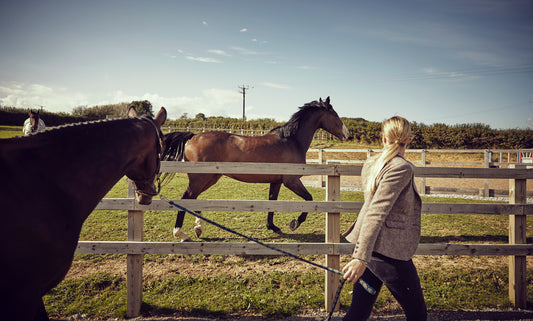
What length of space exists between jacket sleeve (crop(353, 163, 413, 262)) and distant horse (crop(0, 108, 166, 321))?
6.21 feet

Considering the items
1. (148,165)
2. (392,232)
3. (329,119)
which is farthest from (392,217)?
(329,119)

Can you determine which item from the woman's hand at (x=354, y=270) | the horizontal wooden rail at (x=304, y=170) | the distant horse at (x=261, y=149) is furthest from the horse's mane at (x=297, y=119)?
the woman's hand at (x=354, y=270)

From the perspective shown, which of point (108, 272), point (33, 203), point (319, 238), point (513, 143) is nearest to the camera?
point (33, 203)

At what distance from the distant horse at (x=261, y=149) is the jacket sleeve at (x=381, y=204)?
376 centimetres

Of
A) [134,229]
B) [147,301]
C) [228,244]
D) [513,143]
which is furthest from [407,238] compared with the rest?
[513,143]

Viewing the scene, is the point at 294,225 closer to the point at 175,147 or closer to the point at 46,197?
the point at 175,147

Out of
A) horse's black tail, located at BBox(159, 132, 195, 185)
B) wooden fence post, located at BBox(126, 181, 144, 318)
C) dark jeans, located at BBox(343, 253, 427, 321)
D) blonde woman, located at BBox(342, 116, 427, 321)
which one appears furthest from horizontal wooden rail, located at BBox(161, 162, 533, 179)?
horse's black tail, located at BBox(159, 132, 195, 185)

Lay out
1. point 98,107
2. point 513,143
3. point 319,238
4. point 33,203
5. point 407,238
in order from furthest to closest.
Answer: point 98,107 < point 513,143 < point 319,238 < point 407,238 < point 33,203

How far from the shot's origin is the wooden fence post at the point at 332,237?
11.2ft

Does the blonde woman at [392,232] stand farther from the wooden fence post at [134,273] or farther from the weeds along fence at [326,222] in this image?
the wooden fence post at [134,273]

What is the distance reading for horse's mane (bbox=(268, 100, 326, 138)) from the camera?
6195 millimetres

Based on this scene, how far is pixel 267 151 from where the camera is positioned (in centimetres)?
593

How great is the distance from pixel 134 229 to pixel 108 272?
155cm

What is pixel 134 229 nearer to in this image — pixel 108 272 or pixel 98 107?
pixel 108 272
